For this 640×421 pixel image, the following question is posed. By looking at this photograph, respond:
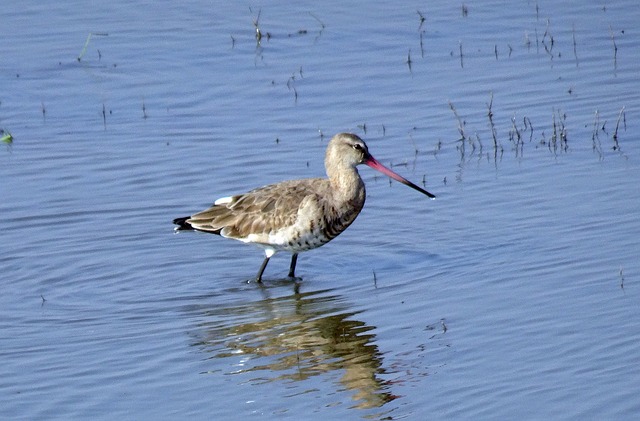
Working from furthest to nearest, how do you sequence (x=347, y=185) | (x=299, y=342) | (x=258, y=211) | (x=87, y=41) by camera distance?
(x=87, y=41), (x=258, y=211), (x=347, y=185), (x=299, y=342)

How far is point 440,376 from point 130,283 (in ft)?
12.7

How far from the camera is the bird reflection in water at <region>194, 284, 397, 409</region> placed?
30.0 ft

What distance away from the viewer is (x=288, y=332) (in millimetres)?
10344

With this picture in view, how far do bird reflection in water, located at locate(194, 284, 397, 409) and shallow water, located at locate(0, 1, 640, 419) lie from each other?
0.08 feet

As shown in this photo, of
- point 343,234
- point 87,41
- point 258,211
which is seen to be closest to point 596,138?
point 343,234

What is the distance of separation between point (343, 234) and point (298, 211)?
1.43 metres

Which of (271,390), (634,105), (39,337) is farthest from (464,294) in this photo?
(634,105)

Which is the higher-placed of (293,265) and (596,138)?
(596,138)

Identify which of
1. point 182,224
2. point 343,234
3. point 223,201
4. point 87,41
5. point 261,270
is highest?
point 87,41

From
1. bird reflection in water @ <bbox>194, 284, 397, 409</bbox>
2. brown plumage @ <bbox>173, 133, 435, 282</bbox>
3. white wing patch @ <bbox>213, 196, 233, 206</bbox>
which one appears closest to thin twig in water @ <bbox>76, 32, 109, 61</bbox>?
white wing patch @ <bbox>213, 196, 233, 206</bbox>

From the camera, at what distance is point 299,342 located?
33.1ft

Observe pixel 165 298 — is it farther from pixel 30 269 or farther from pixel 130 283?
pixel 30 269

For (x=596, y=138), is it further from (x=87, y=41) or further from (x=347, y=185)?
(x=87, y=41)

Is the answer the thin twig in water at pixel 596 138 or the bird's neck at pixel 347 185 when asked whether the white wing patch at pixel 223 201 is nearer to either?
the bird's neck at pixel 347 185
